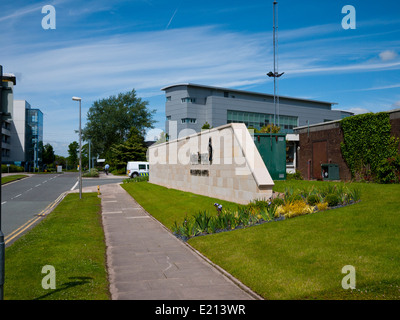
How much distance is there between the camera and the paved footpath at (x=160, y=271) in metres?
5.96

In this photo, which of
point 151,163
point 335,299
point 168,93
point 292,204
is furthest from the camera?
point 168,93

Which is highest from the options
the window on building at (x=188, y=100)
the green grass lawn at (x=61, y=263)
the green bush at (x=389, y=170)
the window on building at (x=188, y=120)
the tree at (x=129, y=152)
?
the window on building at (x=188, y=100)

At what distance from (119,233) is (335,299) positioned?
819 centimetres

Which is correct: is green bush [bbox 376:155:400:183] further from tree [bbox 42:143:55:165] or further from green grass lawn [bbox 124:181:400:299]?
tree [bbox 42:143:55:165]

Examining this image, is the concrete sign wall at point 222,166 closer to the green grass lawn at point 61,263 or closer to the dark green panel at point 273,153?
the dark green panel at point 273,153

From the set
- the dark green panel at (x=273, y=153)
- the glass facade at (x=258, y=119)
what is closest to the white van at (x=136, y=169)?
the glass facade at (x=258, y=119)

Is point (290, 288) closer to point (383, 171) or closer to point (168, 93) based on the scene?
point (383, 171)

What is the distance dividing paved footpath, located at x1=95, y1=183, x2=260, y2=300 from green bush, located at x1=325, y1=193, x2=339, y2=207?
Answer: 15.1 ft

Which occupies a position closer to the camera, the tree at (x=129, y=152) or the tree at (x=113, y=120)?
the tree at (x=129, y=152)

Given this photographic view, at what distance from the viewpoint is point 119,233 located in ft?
39.2

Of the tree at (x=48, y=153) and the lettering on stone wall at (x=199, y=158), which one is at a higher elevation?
the tree at (x=48, y=153)

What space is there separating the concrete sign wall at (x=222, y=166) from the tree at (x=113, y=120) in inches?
2300

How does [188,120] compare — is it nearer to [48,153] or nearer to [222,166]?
[222,166]

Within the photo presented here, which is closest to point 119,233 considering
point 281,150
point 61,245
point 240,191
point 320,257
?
point 61,245
